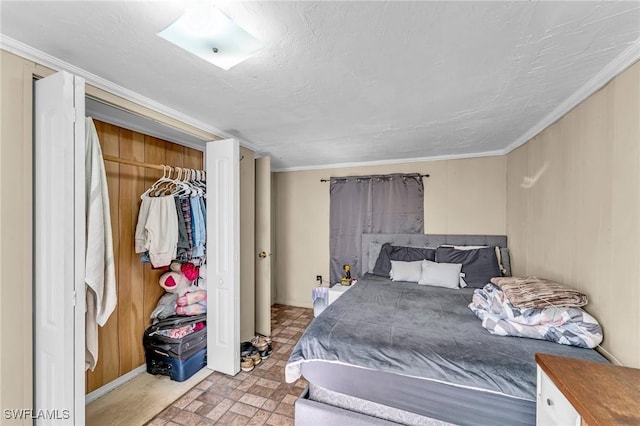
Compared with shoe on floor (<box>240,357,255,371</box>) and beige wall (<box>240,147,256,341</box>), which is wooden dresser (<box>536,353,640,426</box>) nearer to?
shoe on floor (<box>240,357,255,371</box>)

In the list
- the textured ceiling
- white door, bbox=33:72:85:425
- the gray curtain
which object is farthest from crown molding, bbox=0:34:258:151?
the gray curtain

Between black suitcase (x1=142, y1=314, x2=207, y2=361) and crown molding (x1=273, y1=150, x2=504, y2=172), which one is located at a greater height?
crown molding (x1=273, y1=150, x2=504, y2=172)

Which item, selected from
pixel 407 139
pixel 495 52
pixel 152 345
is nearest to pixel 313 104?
pixel 495 52

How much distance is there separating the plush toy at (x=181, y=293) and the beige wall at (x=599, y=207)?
3147mm

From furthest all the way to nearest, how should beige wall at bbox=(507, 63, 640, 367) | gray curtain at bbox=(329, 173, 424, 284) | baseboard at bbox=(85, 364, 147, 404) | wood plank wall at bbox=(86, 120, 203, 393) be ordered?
gray curtain at bbox=(329, 173, 424, 284) < wood plank wall at bbox=(86, 120, 203, 393) < baseboard at bbox=(85, 364, 147, 404) < beige wall at bbox=(507, 63, 640, 367)

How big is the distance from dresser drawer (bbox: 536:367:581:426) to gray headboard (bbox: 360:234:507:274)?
2508 millimetres

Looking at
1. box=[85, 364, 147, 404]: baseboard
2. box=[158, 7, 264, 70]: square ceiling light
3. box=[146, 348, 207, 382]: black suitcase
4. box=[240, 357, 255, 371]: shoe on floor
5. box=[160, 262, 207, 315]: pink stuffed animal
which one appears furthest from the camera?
box=[160, 262, 207, 315]: pink stuffed animal

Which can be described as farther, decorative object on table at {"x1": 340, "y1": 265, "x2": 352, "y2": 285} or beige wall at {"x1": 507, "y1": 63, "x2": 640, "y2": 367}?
decorative object on table at {"x1": 340, "y1": 265, "x2": 352, "y2": 285}

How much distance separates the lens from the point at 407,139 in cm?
296

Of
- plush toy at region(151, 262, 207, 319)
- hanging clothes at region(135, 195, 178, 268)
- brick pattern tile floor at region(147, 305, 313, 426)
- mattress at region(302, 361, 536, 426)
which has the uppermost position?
hanging clothes at region(135, 195, 178, 268)

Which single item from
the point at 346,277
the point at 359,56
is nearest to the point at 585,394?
the point at 359,56

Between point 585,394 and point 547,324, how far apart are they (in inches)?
35.1

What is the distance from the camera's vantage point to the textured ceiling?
3.66 feet

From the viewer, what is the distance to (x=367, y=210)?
3.99m
